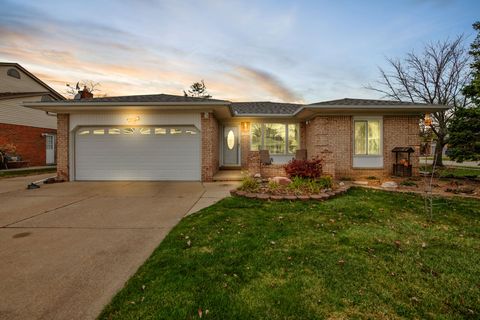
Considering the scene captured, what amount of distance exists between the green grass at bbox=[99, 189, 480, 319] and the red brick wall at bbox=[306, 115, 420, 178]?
587cm

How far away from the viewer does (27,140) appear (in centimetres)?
1688

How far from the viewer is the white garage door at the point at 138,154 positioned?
9.95 metres

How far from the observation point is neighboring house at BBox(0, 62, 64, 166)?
15781 millimetres

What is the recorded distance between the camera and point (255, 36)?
12.2m

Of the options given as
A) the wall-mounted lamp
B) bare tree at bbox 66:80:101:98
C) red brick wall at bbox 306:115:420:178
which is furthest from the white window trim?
bare tree at bbox 66:80:101:98

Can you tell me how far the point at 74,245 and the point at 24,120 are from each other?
1967 cm

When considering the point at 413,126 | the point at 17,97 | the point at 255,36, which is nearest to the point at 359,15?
the point at 255,36

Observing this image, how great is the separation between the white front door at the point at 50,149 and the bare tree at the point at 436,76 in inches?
1158

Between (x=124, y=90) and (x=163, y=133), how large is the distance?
1472cm

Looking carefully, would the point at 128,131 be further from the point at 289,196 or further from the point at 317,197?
the point at 317,197

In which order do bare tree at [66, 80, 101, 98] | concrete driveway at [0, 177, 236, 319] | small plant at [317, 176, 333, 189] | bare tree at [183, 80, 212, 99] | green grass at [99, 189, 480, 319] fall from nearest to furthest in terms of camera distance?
green grass at [99, 189, 480, 319]
concrete driveway at [0, 177, 236, 319]
small plant at [317, 176, 333, 189]
bare tree at [66, 80, 101, 98]
bare tree at [183, 80, 212, 99]

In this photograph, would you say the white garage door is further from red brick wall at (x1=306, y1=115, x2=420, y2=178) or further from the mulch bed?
red brick wall at (x1=306, y1=115, x2=420, y2=178)

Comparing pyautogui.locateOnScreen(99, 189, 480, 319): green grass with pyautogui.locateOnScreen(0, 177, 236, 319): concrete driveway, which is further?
pyautogui.locateOnScreen(0, 177, 236, 319): concrete driveway

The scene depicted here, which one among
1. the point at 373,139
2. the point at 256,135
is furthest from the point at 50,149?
the point at 373,139
